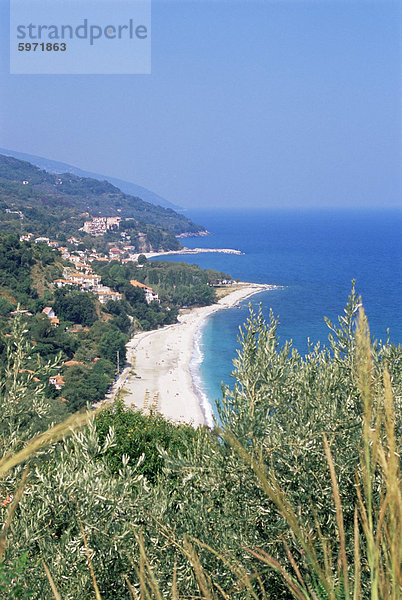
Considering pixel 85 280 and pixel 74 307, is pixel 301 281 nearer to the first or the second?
pixel 85 280

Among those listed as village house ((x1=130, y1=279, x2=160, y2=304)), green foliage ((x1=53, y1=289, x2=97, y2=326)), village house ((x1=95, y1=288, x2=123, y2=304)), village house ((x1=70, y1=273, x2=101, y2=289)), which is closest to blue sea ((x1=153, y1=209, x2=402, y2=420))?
village house ((x1=130, y1=279, x2=160, y2=304))

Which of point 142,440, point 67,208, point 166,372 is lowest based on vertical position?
point 166,372

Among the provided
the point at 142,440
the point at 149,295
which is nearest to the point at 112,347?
the point at 149,295

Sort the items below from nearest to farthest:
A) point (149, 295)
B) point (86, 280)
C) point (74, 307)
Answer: point (74, 307) < point (86, 280) < point (149, 295)

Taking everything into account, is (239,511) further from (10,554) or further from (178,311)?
(178,311)

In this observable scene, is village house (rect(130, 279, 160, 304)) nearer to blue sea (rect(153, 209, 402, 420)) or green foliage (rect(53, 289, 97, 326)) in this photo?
blue sea (rect(153, 209, 402, 420))

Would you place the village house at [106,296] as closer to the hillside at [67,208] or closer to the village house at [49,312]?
the village house at [49,312]

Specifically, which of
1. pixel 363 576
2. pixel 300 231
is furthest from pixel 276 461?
pixel 300 231
